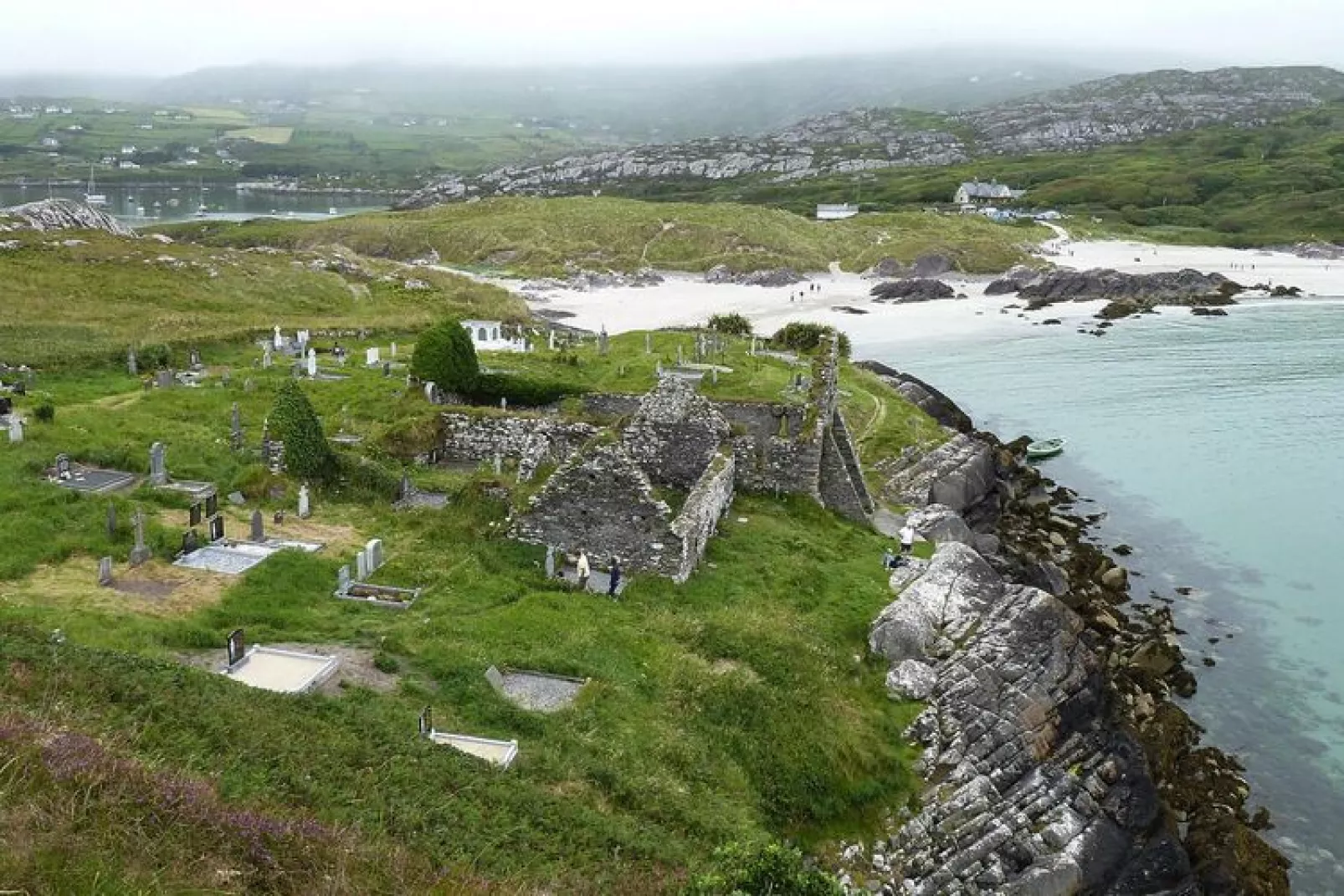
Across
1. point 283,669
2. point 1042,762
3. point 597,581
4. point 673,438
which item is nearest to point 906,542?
point 673,438

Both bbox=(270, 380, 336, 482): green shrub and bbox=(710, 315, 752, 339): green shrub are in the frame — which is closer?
bbox=(270, 380, 336, 482): green shrub

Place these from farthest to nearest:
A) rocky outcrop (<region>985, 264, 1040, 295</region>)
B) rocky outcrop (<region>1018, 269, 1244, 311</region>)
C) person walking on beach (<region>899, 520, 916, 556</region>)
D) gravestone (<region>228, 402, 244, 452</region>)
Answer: rocky outcrop (<region>985, 264, 1040, 295</region>) → rocky outcrop (<region>1018, 269, 1244, 311</region>) → gravestone (<region>228, 402, 244, 452</region>) → person walking on beach (<region>899, 520, 916, 556</region>)

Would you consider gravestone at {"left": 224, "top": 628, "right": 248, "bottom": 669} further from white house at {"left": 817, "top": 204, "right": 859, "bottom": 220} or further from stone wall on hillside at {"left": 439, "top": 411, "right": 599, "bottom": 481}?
white house at {"left": 817, "top": 204, "right": 859, "bottom": 220}

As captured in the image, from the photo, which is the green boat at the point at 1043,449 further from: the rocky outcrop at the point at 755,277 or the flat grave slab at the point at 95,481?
the rocky outcrop at the point at 755,277

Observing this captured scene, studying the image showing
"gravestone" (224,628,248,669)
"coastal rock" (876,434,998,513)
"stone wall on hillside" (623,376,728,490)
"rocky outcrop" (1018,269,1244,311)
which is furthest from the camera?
"rocky outcrop" (1018,269,1244,311)

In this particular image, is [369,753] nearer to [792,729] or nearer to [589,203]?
[792,729]

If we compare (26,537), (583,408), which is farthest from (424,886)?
(583,408)

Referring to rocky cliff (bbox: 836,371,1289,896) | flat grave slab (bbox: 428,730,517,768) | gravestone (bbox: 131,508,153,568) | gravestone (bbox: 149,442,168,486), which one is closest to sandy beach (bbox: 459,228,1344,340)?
gravestone (bbox: 149,442,168,486)
